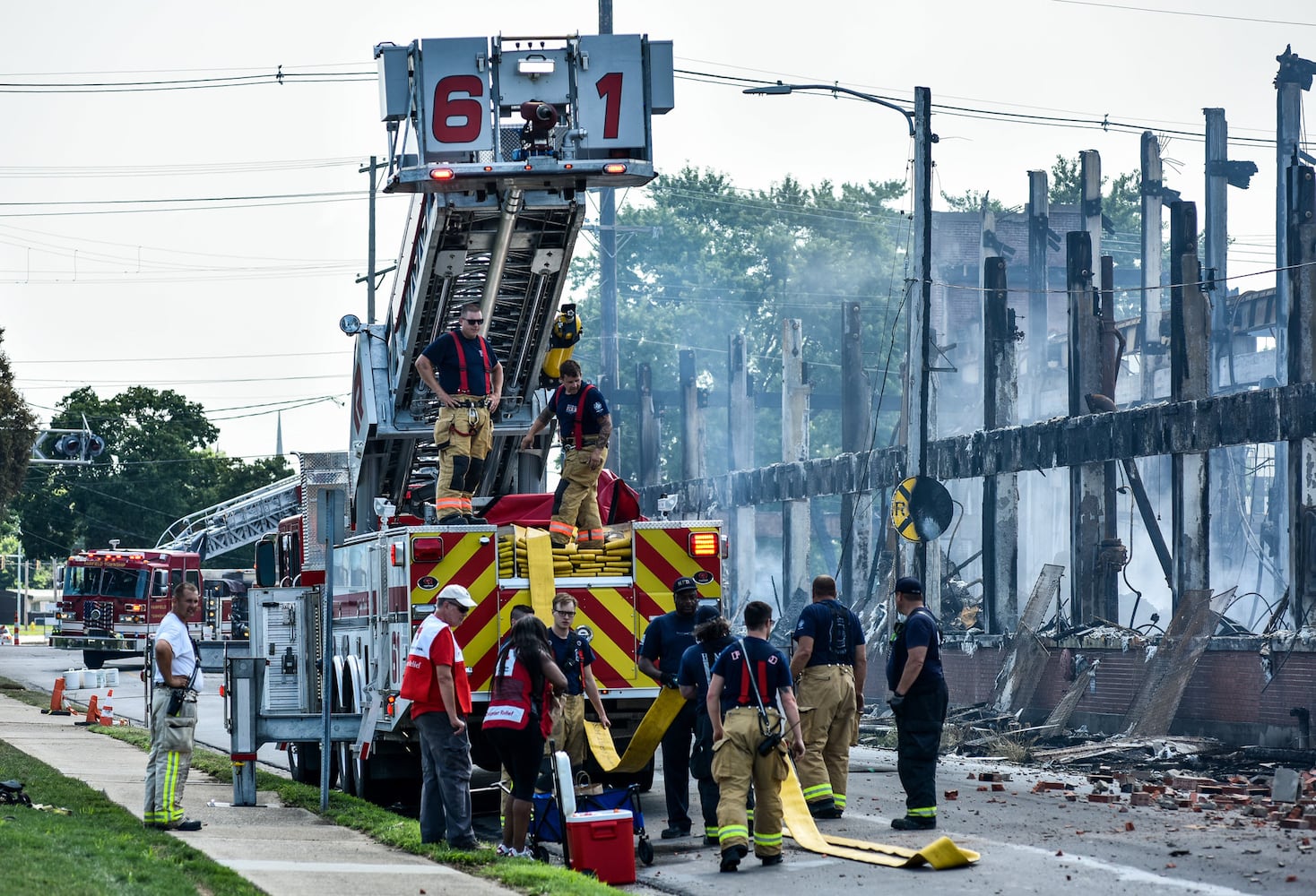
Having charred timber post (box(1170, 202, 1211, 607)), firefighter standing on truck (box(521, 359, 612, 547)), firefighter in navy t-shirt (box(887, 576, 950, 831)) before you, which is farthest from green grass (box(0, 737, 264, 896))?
charred timber post (box(1170, 202, 1211, 607))

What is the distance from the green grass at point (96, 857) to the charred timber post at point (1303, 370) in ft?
40.8

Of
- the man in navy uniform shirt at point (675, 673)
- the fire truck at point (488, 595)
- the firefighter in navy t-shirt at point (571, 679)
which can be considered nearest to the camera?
the firefighter in navy t-shirt at point (571, 679)

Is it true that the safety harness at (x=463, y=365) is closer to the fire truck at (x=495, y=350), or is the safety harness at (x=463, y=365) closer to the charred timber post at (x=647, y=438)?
the fire truck at (x=495, y=350)

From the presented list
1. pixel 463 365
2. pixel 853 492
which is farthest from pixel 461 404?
pixel 853 492

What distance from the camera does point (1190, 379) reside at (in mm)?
21781

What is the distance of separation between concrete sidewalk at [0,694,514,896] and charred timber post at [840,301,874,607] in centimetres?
1682

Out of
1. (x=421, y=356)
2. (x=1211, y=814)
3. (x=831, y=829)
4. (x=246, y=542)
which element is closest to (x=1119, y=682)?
(x=1211, y=814)

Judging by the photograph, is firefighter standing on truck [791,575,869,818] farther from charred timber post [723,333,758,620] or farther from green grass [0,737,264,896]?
charred timber post [723,333,758,620]

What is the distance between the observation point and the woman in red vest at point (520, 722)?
35.2 ft

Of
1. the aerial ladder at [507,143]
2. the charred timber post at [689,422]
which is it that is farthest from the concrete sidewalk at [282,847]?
the charred timber post at [689,422]

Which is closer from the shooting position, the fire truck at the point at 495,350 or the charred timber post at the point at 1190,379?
the fire truck at the point at 495,350

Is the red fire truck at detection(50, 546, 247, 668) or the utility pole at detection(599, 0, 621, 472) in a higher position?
the utility pole at detection(599, 0, 621, 472)

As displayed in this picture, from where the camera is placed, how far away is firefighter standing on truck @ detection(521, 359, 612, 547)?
1349cm

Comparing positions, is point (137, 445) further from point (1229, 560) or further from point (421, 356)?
point (421, 356)
